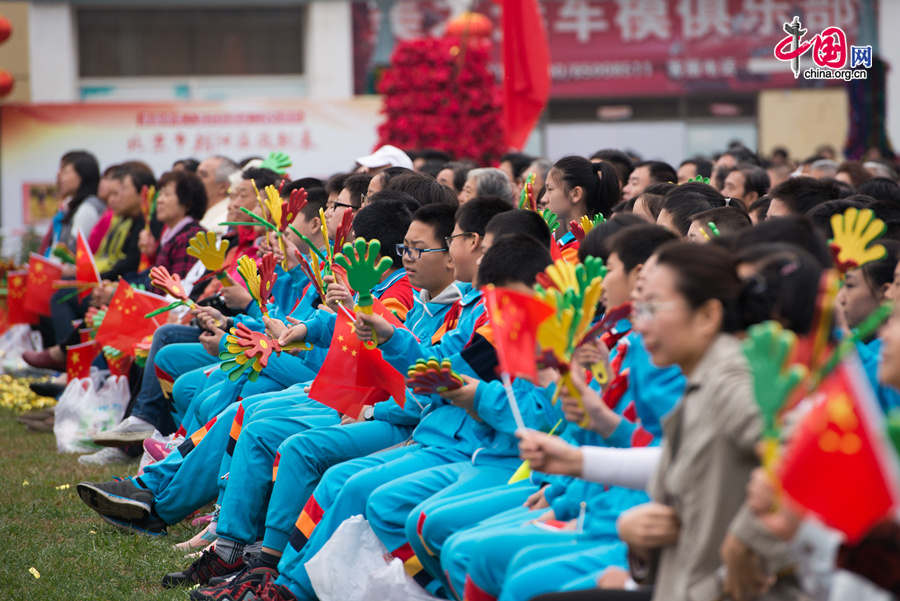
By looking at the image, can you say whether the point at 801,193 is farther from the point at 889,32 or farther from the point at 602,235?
the point at 889,32

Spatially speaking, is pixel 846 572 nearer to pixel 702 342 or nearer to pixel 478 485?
pixel 702 342

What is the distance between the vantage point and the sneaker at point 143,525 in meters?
4.49

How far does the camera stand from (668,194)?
3947mm

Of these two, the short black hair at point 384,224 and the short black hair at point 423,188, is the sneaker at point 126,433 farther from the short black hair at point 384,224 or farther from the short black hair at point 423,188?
the short black hair at point 384,224

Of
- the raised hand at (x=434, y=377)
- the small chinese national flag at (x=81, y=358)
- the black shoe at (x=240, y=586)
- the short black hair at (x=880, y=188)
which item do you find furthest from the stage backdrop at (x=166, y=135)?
the raised hand at (x=434, y=377)

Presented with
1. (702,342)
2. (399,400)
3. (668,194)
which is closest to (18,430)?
(399,400)

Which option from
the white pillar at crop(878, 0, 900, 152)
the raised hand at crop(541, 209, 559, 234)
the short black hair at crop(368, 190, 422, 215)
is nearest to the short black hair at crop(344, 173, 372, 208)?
the short black hair at crop(368, 190, 422, 215)

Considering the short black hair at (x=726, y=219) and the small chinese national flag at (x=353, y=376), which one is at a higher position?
the short black hair at (x=726, y=219)

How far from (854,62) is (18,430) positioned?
4664 millimetres

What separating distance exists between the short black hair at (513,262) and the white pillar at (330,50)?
37.6ft

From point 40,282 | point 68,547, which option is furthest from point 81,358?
point 68,547

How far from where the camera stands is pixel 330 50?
14.4m

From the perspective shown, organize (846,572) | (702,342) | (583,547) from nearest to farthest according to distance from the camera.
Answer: (846,572), (702,342), (583,547)

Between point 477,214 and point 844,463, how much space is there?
6.84ft
